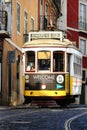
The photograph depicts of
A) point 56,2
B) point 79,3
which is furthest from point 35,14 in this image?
point 79,3

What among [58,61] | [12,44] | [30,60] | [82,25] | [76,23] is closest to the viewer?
[58,61]

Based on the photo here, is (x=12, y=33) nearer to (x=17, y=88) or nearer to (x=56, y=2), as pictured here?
(x=17, y=88)

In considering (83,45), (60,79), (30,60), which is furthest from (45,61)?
(83,45)

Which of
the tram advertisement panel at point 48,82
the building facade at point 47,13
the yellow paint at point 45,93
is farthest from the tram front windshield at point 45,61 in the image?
the building facade at point 47,13

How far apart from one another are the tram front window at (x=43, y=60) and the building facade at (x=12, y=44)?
2.82 meters

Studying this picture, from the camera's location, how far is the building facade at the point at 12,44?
99.9 ft

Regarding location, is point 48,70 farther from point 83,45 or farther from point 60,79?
point 83,45

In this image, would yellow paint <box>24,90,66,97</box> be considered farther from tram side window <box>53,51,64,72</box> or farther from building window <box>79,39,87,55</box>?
building window <box>79,39,87,55</box>

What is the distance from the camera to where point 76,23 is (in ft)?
191

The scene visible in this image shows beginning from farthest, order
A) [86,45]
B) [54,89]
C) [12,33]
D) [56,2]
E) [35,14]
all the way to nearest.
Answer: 1. [86,45]
2. [56,2]
3. [35,14]
4. [12,33]
5. [54,89]

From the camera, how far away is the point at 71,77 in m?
27.4

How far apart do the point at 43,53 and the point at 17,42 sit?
800cm

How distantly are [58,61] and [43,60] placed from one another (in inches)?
28.2

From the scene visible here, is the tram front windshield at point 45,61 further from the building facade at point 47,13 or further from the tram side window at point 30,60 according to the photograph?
the building facade at point 47,13
